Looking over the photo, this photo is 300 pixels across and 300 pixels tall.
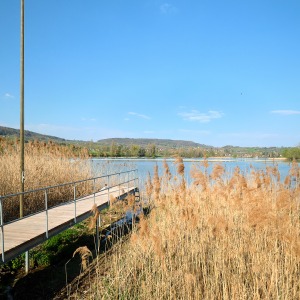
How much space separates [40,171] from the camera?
1147 centimetres

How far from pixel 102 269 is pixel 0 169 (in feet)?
18.5

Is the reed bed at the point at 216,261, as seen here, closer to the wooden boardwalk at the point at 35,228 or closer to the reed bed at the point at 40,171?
the wooden boardwalk at the point at 35,228

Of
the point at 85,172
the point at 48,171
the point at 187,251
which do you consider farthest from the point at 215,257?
the point at 85,172

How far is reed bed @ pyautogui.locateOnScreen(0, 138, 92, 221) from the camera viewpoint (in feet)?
31.5

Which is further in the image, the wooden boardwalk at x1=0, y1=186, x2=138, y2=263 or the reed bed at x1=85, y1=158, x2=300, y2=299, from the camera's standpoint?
the wooden boardwalk at x1=0, y1=186, x2=138, y2=263

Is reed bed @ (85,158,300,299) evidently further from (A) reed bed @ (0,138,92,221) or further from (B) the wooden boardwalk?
(A) reed bed @ (0,138,92,221)

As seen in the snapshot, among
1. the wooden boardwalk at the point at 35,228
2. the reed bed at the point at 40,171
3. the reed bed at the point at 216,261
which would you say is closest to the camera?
the reed bed at the point at 216,261

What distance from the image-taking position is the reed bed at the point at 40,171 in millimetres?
9594

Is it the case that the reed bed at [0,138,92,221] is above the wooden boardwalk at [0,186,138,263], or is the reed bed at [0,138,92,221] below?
above

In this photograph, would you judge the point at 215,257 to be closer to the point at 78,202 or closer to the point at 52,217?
the point at 52,217

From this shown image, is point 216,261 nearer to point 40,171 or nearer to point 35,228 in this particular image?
point 35,228

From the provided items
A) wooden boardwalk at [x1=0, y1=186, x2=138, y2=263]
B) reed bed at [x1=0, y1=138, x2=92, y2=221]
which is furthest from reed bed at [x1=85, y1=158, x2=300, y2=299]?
reed bed at [x1=0, y1=138, x2=92, y2=221]

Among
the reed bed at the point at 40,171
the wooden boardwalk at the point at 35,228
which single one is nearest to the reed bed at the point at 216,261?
the wooden boardwalk at the point at 35,228

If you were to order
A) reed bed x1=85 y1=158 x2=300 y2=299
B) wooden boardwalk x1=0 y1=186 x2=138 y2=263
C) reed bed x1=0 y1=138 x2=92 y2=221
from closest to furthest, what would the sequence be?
1. reed bed x1=85 y1=158 x2=300 y2=299
2. wooden boardwalk x1=0 y1=186 x2=138 y2=263
3. reed bed x1=0 y1=138 x2=92 y2=221
